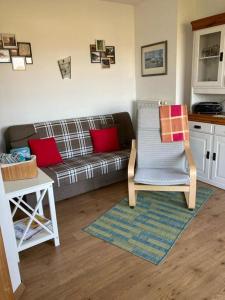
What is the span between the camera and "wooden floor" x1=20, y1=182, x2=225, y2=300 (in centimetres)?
154

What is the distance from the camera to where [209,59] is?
292cm

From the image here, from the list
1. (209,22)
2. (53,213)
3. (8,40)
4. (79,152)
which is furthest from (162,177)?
(8,40)

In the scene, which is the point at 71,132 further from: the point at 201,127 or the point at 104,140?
the point at 201,127

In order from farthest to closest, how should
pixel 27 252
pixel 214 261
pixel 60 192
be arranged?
pixel 60 192, pixel 27 252, pixel 214 261

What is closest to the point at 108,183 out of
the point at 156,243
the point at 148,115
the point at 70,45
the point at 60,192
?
the point at 60,192

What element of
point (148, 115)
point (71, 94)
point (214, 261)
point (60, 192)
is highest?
point (71, 94)

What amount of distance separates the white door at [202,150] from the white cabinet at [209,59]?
553mm

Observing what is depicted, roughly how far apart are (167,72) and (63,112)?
1514 millimetres

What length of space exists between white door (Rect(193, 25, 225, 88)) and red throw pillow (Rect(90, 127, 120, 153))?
123 cm

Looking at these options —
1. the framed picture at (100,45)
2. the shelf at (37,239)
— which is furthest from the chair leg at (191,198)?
the framed picture at (100,45)

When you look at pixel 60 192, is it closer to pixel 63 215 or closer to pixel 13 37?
pixel 63 215

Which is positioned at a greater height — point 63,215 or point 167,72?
point 167,72

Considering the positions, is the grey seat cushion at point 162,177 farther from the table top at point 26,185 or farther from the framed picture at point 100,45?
the framed picture at point 100,45

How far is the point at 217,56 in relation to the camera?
2.79 m
